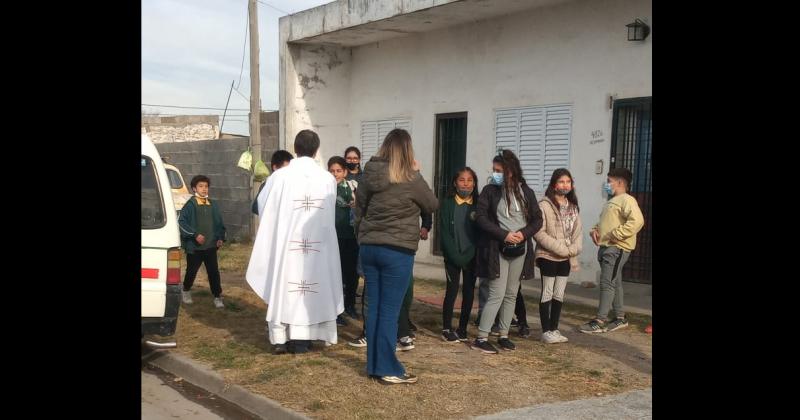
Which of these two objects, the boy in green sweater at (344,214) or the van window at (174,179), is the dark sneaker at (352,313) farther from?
the van window at (174,179)

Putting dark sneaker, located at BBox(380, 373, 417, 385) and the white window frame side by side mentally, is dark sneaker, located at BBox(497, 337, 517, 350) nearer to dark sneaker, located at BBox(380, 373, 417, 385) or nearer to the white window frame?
dark sneaker, located at BBox(380, 373, 417, 385)

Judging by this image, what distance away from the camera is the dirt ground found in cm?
525

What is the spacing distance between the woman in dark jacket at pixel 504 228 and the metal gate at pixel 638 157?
142 inches

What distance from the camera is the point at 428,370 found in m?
6.04

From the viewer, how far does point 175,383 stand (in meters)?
6.31

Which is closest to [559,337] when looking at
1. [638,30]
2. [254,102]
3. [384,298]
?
[384,298]

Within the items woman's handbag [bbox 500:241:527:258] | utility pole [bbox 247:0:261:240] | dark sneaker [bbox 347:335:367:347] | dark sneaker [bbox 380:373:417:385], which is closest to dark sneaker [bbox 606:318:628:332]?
woman's handbag [bbox 500:241:527:258]

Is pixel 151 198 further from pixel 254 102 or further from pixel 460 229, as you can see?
pixel 254 102

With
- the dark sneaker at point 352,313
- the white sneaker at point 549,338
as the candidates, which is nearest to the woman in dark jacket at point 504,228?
the white sneaker at point 549,338
